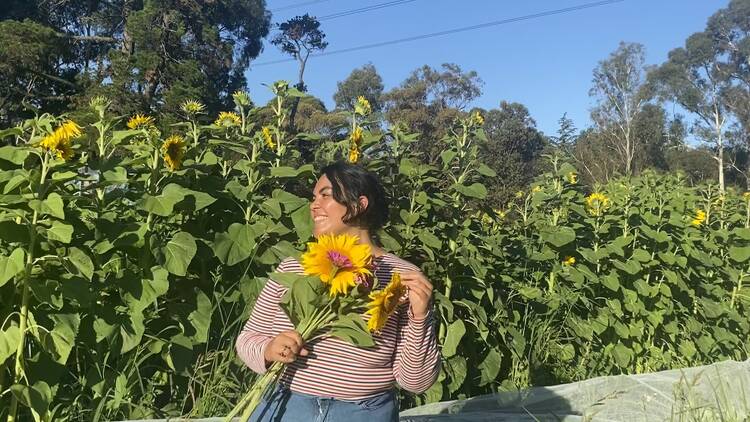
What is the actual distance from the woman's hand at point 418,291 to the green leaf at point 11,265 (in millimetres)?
1086

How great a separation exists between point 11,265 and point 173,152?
699mm

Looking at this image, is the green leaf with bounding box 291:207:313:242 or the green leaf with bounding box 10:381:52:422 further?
the green leaf with bounding box 291:207:313:242

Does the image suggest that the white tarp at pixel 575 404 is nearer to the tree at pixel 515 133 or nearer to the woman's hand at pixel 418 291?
the woman's hand at pixel 418 291

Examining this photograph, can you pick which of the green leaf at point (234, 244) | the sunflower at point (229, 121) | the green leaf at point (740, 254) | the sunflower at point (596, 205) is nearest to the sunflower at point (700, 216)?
the green leaf at point (740, 254)

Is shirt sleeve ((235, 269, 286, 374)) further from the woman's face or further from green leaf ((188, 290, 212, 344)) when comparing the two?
green leaf ((188, 290, 212, 344))

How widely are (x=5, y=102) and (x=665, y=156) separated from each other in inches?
1251

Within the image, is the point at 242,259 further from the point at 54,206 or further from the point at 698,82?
the point at 698,82

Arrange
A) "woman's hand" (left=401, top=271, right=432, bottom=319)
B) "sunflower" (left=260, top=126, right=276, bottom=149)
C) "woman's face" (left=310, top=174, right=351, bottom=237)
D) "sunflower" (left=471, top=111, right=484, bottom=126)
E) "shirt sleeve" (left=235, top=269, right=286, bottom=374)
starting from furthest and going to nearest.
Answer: "sunflower" (left=471, top=111, right=484, bottom=126) → "sunflower" (left=260, top=126, right=276, bottom=149) → "woman's face" (left=310, top=174, right=351, bottom=237) → "shirt sleeve" (left=235, top=269, right=286, bottom=374) → "woman's hand" (left=401, top=271, right=432, bottom=319)

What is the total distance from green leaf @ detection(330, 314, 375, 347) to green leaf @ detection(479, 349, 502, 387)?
1817 mm

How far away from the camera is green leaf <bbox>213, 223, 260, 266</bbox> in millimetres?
2504

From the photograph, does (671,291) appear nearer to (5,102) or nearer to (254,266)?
(254,266)

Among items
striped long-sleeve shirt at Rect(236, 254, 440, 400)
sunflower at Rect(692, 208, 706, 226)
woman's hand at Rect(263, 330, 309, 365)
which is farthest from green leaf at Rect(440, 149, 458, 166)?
sunflower at Rect(692, 208, 706, 226)

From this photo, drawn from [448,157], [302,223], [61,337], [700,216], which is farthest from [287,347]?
[700,216]

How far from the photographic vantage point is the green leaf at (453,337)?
9.37 feet
